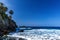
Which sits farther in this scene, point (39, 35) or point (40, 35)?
point (39, 35)

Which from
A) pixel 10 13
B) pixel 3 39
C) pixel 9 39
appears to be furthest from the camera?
pixel 10 13

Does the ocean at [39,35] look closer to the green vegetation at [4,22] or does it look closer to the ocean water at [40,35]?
the ocean water at [40,35]

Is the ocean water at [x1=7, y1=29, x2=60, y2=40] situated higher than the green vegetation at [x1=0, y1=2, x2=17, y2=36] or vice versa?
the green vegetation at [x1=0, y1=2, x2=17, y2=36]

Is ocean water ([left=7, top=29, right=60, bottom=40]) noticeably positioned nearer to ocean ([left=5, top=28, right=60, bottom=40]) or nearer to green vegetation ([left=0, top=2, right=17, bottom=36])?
ocean ([left=5, top=28, right=60, bottom=40])

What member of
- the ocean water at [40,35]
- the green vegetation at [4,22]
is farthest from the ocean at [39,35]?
the green vegetation at [4,22]

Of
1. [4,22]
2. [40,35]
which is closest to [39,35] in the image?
[40,35]

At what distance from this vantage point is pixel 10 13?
10006 centimetres

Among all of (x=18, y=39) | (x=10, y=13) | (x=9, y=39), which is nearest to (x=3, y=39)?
(x=9, y=39)

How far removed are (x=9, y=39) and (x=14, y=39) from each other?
64.7 inches

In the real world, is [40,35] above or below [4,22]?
below

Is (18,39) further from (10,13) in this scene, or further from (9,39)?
(10,13)

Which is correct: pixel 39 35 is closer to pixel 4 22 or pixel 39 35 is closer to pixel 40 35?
pixel 40 35

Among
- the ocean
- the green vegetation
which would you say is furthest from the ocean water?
the green vegetation

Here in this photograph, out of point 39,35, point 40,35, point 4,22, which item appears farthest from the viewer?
point 4,22
